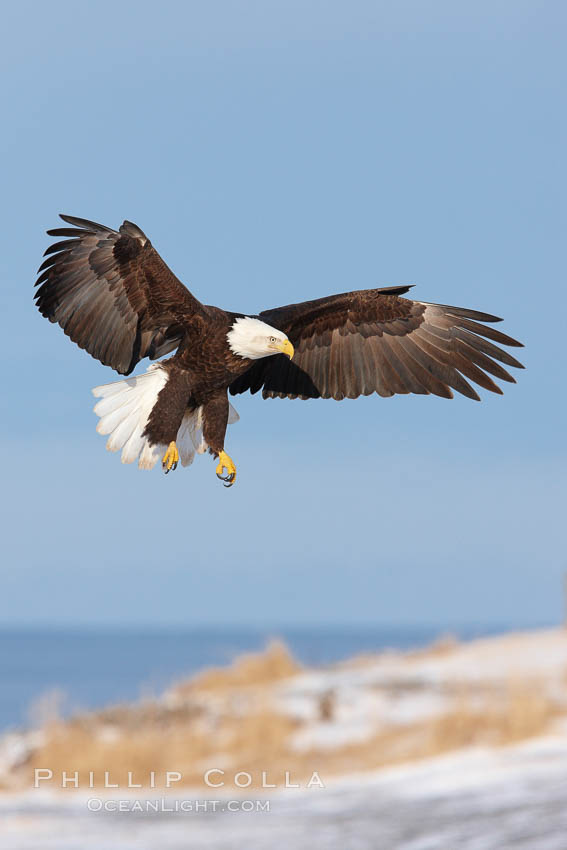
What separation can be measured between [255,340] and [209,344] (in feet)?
0.71

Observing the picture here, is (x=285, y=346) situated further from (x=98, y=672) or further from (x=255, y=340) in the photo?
(x=98, y=672)

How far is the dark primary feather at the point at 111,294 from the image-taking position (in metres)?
5.66

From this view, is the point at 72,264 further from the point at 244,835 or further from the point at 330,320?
the point at 244,835

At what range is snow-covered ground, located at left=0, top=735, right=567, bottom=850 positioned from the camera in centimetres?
905

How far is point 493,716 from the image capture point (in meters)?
12.1

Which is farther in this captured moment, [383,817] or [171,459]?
[383,817]

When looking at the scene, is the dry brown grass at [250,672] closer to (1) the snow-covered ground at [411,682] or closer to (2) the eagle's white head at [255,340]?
(1) the snow-covered ground at [411,682]

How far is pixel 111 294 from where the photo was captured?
5801 millimetres

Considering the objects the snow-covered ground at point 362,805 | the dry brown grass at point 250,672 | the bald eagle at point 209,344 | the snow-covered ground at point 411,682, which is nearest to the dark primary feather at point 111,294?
the bald eagle at point 209,344

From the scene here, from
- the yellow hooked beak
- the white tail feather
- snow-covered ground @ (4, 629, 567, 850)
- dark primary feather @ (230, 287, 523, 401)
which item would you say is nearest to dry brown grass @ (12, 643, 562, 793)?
snow-covered ground @ (4, 629, 567, 850)

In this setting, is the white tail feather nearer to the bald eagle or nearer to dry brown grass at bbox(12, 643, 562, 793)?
the bald eagle

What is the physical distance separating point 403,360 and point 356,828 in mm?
4755

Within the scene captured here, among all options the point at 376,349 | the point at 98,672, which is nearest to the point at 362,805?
the point at 376,349

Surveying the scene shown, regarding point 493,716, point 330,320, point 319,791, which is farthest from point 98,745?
point 330,320
